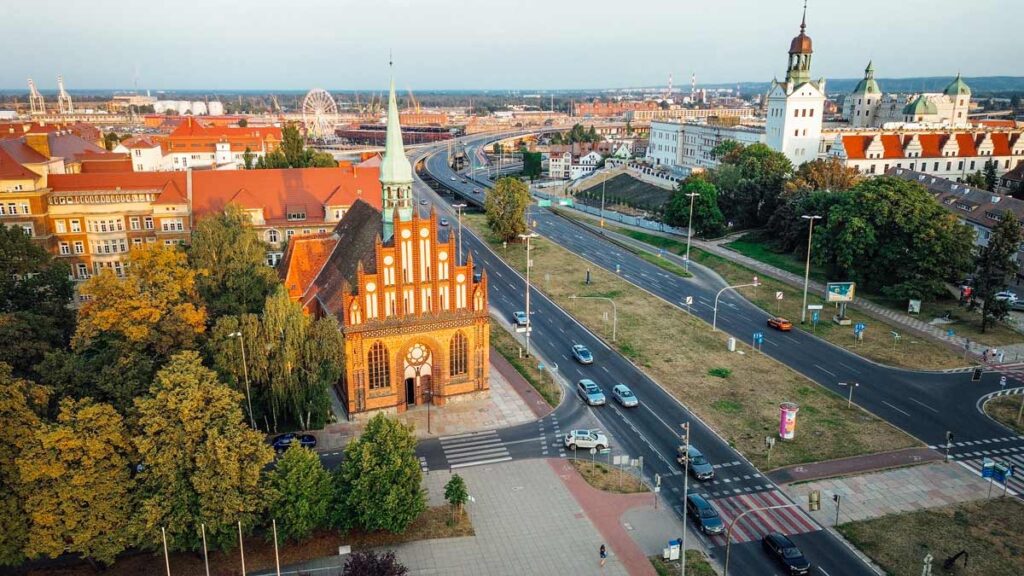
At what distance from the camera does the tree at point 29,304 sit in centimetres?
→ 5259

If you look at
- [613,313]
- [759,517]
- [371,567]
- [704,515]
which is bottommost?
[759,517]

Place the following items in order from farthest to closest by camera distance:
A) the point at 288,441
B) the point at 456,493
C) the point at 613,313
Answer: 1. the point at 613,313
2. the point at 288,441
3. the point at 456,493

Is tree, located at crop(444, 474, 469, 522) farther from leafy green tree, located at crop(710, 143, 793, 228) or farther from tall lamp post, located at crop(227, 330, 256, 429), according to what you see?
leafy green tree, located at crop(710, 143, 793, 228)

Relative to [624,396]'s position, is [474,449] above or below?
below

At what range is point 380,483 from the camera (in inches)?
1625

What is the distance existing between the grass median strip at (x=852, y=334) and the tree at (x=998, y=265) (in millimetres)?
8129

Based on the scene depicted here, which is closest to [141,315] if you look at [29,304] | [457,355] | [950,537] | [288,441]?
→ [288,441]

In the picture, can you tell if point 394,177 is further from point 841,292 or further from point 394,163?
point 841,292

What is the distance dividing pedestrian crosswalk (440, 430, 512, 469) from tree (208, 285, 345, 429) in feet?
34.1

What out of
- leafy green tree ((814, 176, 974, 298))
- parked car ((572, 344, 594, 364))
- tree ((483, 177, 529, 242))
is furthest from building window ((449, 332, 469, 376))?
tree ((483, 177, 529, 242))

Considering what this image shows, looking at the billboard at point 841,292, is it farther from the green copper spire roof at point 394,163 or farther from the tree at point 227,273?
the tree at point 227,273

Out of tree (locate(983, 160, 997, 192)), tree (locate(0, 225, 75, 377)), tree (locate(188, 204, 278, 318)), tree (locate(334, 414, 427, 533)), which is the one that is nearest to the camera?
tree (locate(334, 414, 427, 533))

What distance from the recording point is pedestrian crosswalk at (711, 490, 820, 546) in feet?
145

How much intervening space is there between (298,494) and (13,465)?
1464 cm
